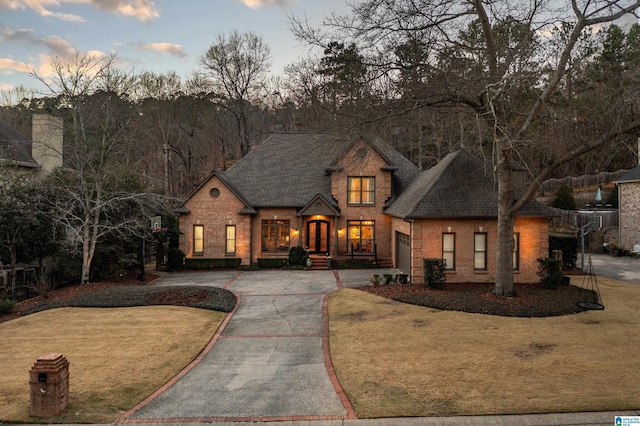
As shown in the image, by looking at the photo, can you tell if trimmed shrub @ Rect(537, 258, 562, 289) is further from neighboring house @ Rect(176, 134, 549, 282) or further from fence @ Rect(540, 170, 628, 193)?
fence @ Rect(540, 170, 628, 193)

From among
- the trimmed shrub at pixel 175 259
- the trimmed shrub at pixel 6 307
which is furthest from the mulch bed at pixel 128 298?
the trimmed shrub at pixel 175 259

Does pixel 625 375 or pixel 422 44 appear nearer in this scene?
pixel 625 375

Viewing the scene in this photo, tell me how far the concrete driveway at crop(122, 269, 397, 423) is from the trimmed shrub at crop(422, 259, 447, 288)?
5149mm

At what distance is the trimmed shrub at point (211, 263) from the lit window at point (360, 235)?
8.02m

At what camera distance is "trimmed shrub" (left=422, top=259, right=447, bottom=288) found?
17.6 m

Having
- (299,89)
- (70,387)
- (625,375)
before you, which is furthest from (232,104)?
(625,375)

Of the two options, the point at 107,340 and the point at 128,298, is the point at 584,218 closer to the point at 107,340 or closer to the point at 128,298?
the point at 128,298

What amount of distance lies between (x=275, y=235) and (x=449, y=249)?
1234 centimetres

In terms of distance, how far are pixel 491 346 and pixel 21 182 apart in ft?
70.2

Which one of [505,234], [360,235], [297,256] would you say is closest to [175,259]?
[297,256]

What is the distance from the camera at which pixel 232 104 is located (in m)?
45.1

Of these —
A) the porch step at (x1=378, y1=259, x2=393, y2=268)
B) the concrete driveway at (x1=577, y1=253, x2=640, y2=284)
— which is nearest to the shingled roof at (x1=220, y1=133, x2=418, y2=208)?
the porch step at (x1=378, y1=259, x2=393, y2=268)

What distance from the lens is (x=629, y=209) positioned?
31.9 m

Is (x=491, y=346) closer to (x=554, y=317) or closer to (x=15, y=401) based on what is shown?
(x=554, y=317)
